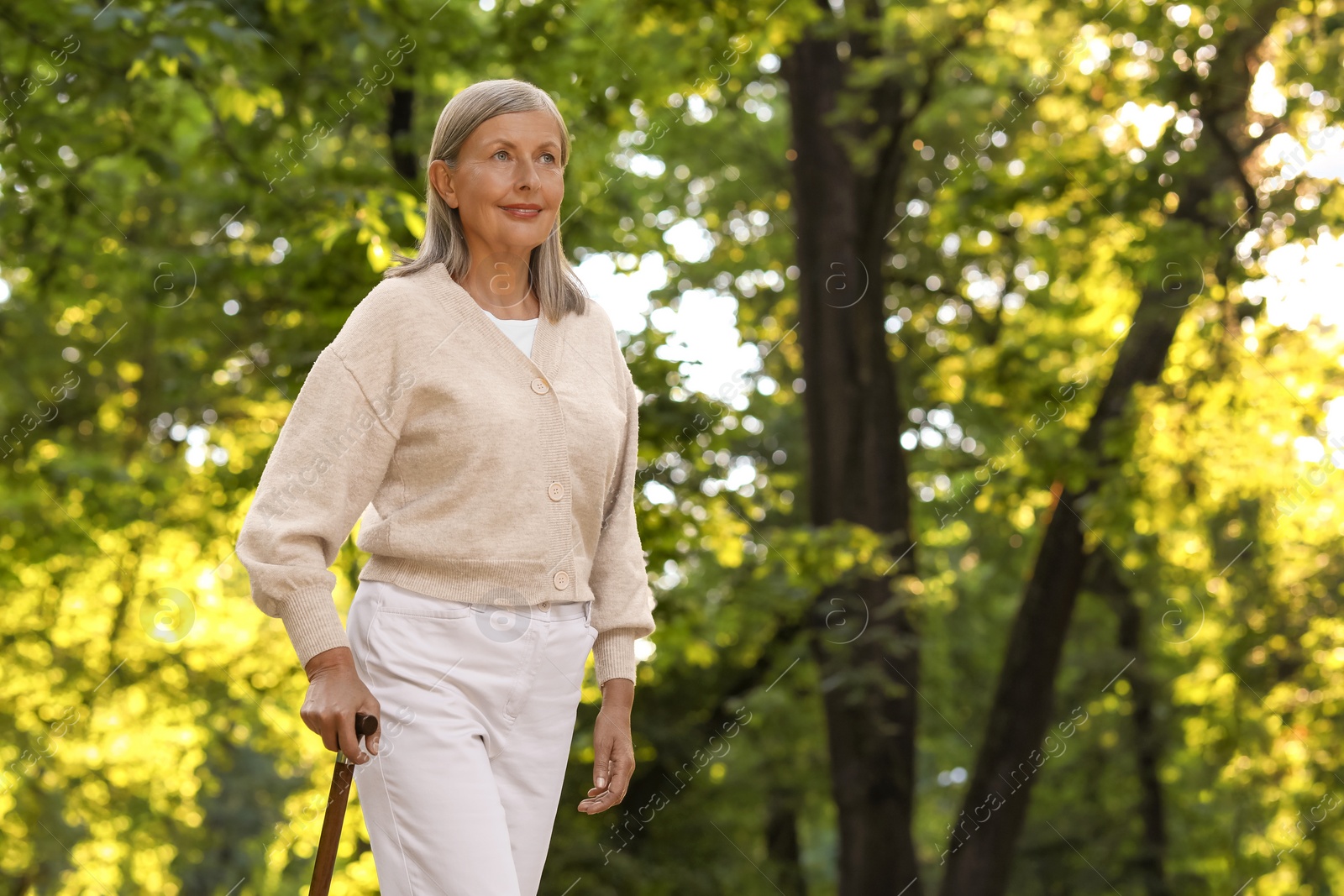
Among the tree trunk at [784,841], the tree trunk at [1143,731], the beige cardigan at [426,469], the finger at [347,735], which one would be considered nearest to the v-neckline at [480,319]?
the beige cardigan at [426,469]

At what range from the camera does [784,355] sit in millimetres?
12492

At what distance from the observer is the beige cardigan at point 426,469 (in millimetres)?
2057

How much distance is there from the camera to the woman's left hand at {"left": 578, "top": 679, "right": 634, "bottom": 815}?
2.44 m

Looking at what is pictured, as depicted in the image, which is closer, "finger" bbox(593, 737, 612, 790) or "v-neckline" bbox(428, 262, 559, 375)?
"v-neckline" bbox(428, 262, 559, 375)

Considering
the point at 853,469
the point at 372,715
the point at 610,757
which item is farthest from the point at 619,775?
the point at 853,469

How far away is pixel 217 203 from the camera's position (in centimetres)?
852

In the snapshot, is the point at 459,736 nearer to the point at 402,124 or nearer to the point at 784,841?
the point at 402,124

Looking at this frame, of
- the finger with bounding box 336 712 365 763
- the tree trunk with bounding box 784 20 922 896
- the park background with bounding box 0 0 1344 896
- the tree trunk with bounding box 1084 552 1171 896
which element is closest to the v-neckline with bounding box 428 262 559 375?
the finger with bounding box 336 712 365 763

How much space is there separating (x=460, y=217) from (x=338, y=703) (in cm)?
87

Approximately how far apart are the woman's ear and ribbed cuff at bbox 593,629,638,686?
0.80 meters

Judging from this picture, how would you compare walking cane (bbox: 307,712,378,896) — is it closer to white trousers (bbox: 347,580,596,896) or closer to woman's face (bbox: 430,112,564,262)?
white trousers (bbox: 347,580,596,896)

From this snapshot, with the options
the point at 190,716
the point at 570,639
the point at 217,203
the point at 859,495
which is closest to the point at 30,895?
the point at 190,716

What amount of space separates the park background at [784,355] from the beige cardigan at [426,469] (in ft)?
11.6

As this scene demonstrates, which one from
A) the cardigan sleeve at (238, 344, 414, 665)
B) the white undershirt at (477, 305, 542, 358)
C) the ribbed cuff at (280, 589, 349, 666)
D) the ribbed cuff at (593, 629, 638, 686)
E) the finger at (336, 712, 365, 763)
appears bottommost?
the finger at (336, 712, 365, 763)
